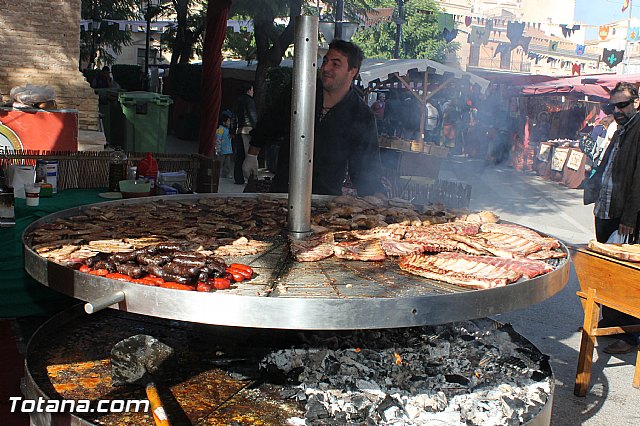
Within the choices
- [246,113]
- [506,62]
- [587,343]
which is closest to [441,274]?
[587,343]

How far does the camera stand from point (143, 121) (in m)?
13.8

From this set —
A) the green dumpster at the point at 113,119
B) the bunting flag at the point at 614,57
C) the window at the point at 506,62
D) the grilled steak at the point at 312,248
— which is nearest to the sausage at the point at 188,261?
the grilled steak at the point at 312,248

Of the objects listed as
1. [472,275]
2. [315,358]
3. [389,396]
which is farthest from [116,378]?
[472,275]

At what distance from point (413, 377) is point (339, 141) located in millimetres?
2471

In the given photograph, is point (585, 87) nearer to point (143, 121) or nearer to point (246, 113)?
point (246, 113)

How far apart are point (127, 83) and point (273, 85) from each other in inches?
829

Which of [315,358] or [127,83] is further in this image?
[127,83]

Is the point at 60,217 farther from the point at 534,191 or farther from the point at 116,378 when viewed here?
the point at 534,191

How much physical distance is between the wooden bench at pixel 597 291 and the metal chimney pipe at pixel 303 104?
2.78m

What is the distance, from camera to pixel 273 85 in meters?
18.1

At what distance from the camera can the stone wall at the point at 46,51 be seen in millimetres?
9797

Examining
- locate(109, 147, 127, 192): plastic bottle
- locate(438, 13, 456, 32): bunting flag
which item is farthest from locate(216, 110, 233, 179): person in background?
locate(438, 13, 456, 32): bunting flag

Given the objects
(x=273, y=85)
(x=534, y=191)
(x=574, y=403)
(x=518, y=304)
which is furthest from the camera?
(x=273, y=85)
